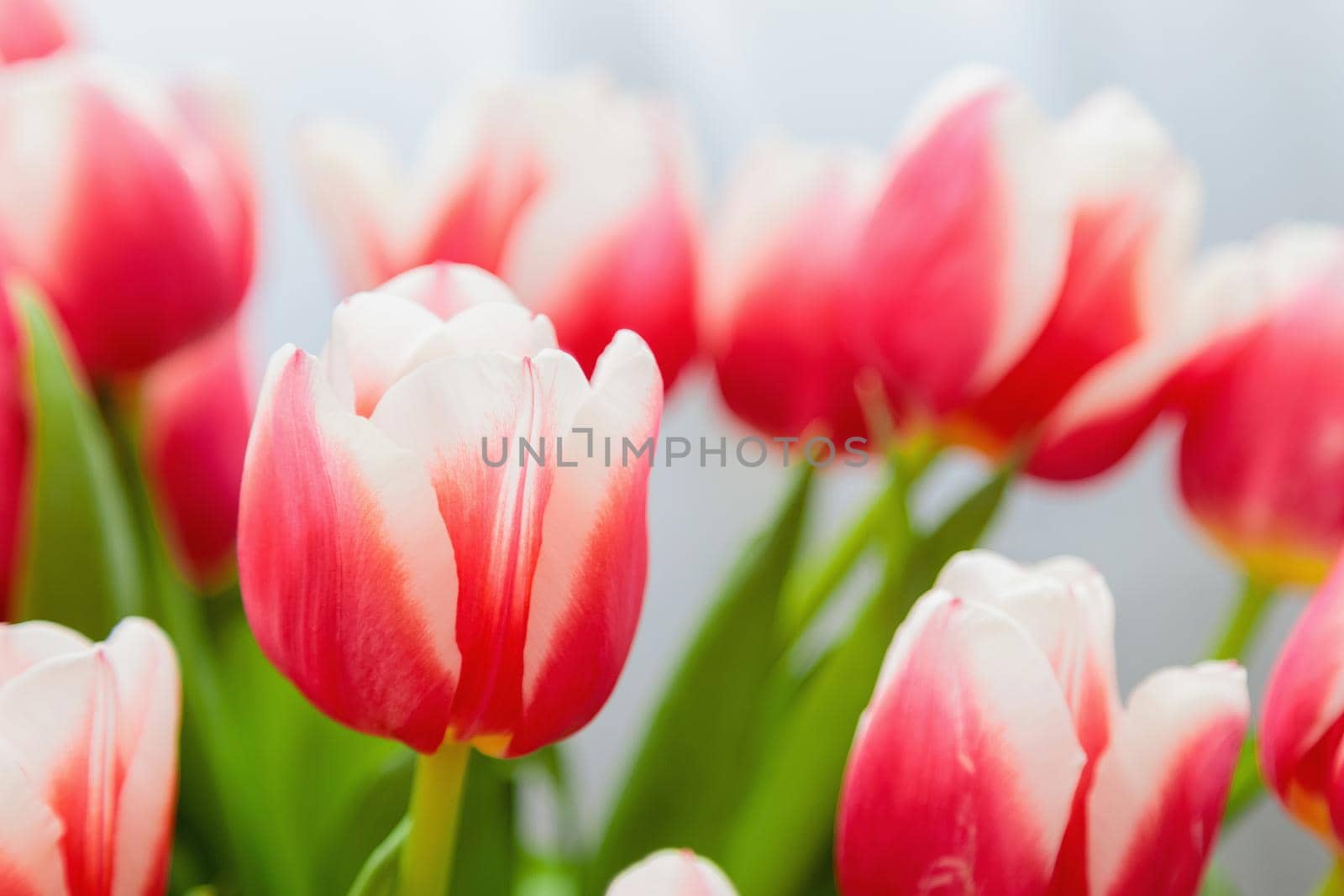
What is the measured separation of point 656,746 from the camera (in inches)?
12.3

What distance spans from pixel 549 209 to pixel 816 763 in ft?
0.47

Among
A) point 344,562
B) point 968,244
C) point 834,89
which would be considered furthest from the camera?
point 834,89

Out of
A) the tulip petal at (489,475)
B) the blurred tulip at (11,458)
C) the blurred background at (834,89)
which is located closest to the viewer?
the tulip petal at (489,475)

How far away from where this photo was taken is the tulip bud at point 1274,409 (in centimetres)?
31

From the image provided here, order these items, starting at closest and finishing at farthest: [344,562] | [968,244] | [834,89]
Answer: [344,562] → [968,244] → [834,89]

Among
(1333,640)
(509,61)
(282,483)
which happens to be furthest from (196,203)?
(509,61)

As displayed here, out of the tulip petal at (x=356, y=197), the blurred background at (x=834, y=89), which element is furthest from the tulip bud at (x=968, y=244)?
the blurred background at (x=834, y=89)

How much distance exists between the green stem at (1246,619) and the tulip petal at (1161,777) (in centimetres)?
13

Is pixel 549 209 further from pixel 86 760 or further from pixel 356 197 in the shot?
pixel 86 760

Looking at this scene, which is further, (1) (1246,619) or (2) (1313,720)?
(1) (1246,619)

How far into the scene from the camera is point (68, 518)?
27cm

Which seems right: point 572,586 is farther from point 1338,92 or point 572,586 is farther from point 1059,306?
point 1338,92

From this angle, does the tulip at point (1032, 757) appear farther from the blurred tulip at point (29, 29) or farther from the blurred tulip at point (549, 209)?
the blurred tulip at point (29, 29)

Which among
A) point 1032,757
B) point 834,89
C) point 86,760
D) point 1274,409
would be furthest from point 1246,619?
point 834,89
